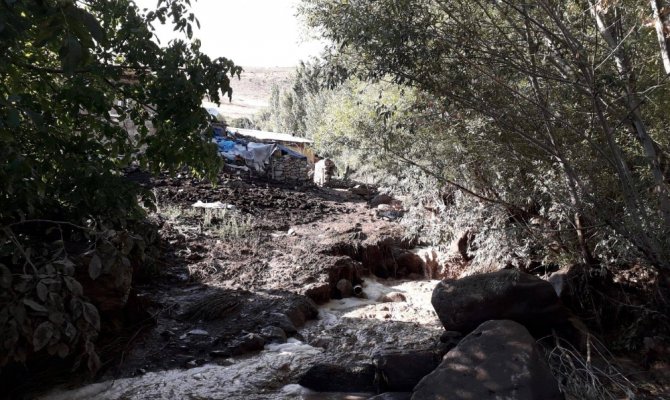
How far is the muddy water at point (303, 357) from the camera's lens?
4.77m

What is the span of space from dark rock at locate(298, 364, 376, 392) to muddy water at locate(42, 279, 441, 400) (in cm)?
8

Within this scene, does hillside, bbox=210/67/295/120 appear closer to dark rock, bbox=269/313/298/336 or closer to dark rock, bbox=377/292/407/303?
dark rock, bbox=377/292/407/303

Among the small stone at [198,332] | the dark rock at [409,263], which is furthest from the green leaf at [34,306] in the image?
the dark rock at [409,263]

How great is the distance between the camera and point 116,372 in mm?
5000

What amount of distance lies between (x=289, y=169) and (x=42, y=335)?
18582mm

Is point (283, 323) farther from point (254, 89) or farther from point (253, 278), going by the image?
point (254, 89)

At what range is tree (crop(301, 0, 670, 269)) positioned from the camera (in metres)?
4.74

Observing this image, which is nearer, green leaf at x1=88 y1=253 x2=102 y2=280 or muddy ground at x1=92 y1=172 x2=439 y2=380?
green leaf at x1=88 y1=253 x2=102 y2=280

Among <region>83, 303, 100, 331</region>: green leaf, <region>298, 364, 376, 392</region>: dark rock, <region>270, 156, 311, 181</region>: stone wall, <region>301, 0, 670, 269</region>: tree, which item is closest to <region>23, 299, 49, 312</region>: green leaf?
<region>83, 303, 100, 331</region>: green leaf

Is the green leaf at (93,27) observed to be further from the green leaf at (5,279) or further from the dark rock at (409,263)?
the dark rock at (409,263)

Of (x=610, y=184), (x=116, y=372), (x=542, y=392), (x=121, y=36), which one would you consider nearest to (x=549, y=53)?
(x=610, y=184)

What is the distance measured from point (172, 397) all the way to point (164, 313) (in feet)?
6.28

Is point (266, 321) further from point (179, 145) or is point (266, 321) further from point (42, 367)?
point (179, 145)

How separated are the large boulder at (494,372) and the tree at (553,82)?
5.39ft
